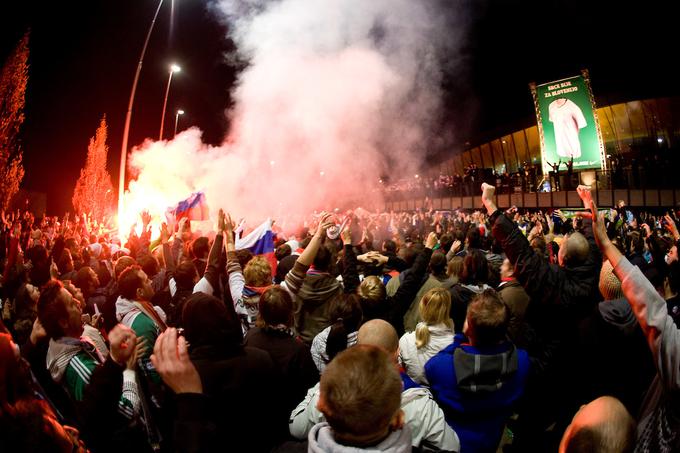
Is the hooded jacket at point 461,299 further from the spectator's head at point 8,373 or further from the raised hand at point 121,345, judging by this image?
the spectator's head at point 8,373

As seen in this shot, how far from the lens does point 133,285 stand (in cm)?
396

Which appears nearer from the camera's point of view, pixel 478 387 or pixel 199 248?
pixel 478 387

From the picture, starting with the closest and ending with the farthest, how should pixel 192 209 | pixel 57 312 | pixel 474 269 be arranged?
pixel 57 312
pixel 474 269
pixel 192 209

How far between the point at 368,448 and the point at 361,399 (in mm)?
178

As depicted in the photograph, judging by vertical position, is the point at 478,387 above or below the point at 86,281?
below

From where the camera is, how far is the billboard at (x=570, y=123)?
20562mm

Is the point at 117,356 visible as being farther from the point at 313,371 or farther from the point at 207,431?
the point at 313,371

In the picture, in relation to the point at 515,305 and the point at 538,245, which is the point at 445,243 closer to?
the point at 538,245

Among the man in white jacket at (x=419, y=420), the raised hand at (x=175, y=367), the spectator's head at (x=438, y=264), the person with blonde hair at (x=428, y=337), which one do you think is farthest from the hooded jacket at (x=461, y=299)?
the raised hand at (x=175, y=367)

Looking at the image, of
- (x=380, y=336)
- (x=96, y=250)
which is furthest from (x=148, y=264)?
(x=96, y=250)

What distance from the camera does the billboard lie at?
20.6 m

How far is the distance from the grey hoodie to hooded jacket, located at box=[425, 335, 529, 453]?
1144 millimetres

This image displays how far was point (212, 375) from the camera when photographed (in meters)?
2.45

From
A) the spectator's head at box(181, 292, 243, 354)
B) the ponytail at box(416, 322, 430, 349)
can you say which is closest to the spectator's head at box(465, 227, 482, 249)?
the ponytail at box(416, 322, 430, 349)
